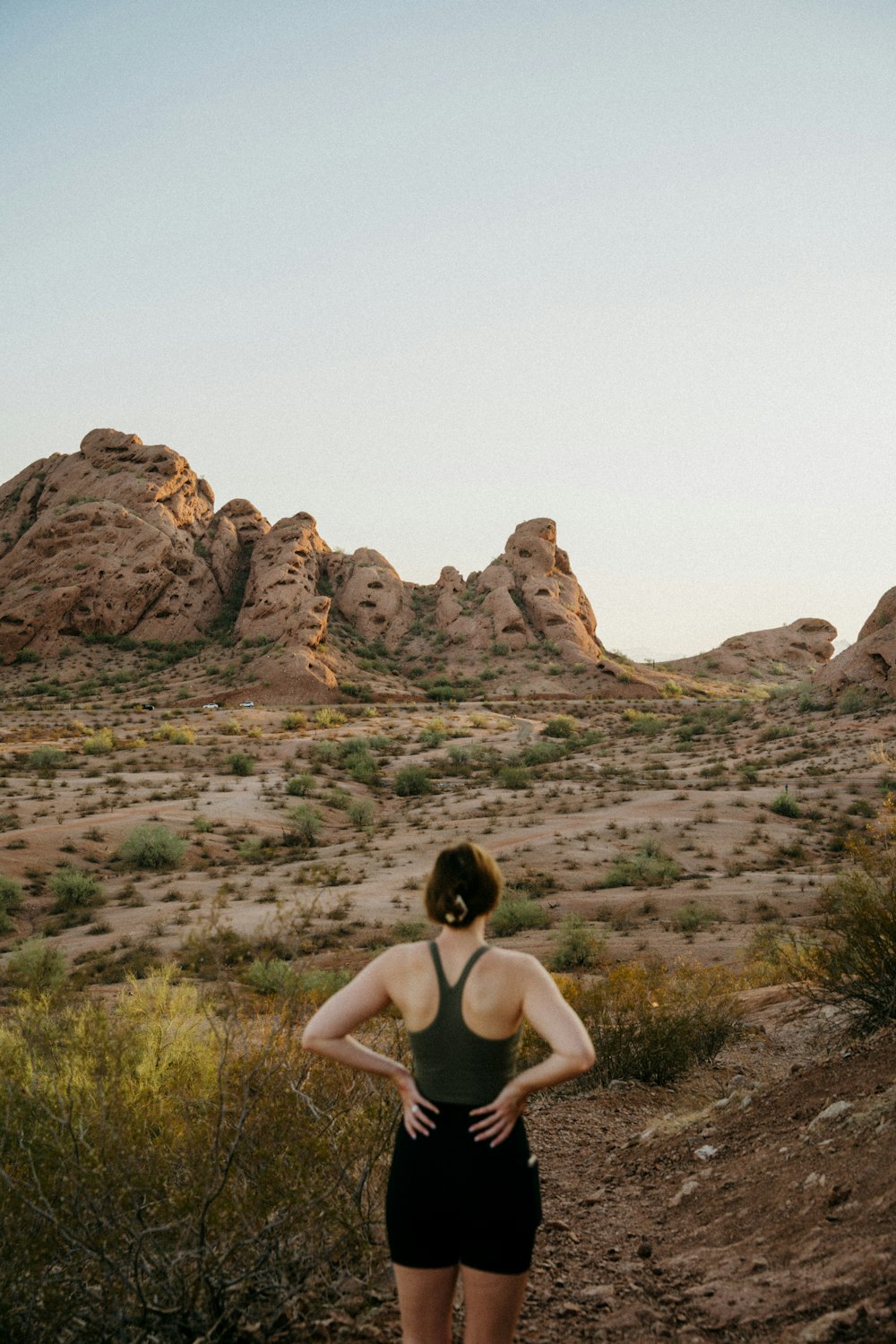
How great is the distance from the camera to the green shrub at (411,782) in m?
29.5

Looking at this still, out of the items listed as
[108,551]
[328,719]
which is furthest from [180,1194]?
[108,551]

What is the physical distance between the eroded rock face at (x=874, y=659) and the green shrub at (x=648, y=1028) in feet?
102

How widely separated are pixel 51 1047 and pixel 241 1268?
6.04 ft

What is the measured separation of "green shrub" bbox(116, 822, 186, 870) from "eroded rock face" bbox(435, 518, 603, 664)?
47.7 metres

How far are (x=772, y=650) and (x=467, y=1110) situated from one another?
81.8 meters

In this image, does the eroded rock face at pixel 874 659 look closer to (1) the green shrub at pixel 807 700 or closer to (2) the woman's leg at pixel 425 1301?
(1) the green shrub at pixel 807 700

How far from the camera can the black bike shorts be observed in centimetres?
244

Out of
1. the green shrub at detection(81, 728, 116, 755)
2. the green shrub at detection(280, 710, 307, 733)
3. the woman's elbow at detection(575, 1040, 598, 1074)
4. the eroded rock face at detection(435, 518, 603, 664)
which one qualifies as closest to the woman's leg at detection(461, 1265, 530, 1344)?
the woman's elbow at detection(575, 1040, 598, 1074)

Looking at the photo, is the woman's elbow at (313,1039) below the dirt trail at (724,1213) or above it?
above

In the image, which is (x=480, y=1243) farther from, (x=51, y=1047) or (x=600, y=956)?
(x=600, y=956)

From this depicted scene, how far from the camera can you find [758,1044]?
316 inches

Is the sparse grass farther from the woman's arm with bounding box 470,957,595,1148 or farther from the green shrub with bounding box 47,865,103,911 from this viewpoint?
the woman's arm with bounding box 470,957,595,1148

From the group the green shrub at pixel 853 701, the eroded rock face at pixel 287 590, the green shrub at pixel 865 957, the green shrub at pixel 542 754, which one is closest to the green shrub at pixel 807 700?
the green shrub at pixel 853 701

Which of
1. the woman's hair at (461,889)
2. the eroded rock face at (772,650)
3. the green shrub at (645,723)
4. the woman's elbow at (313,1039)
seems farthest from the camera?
the eroded rock face at (772,650)
